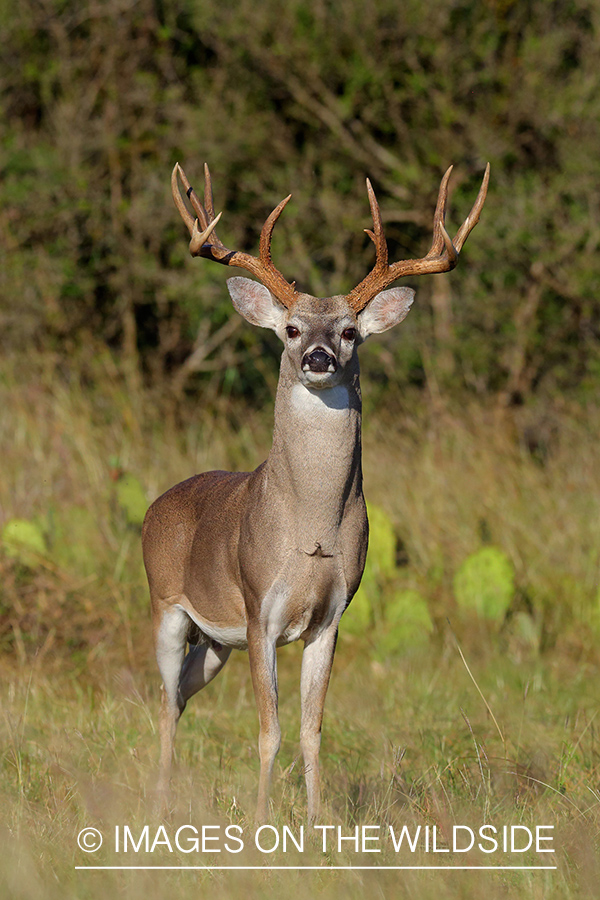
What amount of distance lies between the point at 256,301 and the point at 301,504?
813 mm

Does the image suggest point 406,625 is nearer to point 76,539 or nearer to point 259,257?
point 76,539

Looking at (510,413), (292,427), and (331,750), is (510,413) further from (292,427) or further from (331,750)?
(292,427)

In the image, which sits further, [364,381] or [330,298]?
[364,381]

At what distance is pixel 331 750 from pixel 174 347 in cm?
837

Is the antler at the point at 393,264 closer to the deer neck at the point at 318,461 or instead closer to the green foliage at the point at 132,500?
the deer neck at the point at 318,461

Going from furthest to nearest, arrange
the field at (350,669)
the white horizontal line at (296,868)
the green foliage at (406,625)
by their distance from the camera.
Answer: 1. the green foliage at (406,625)
2. the field at (350,669)
3. the white horizontal line at (296,868)

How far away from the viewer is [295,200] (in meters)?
12.0

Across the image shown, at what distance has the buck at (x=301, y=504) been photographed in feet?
13.4

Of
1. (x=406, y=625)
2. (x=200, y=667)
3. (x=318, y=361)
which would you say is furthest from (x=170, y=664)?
(x=406, y=625)

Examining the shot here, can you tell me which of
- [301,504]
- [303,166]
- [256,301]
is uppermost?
[303,166]

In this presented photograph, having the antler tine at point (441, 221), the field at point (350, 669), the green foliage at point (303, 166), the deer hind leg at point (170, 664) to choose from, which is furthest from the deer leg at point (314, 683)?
the green foliage at point (303, 166)

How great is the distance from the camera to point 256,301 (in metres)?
4.43

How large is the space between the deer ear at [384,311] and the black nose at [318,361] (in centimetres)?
48

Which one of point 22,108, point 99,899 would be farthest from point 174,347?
point 99,899
